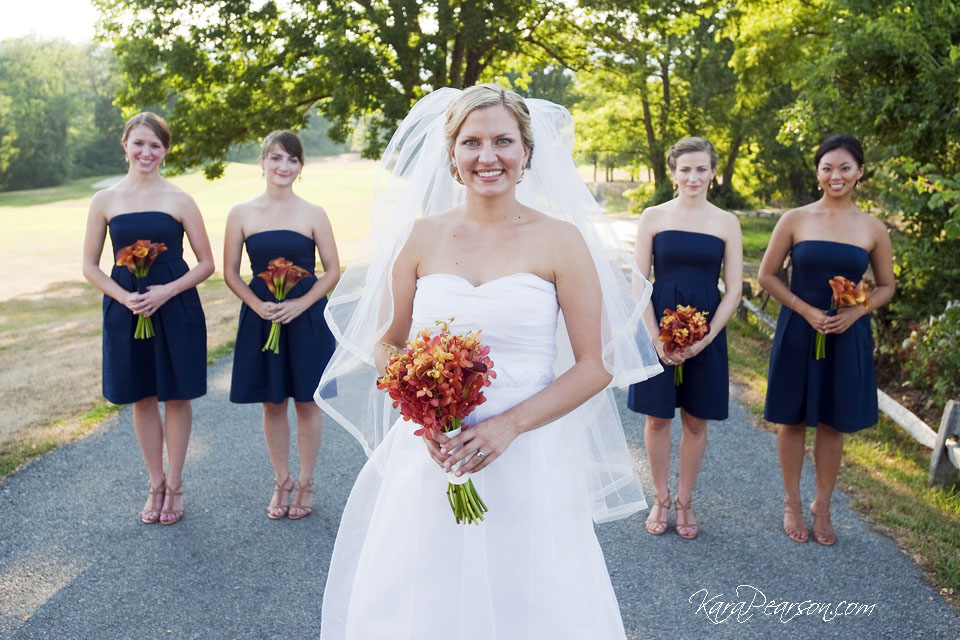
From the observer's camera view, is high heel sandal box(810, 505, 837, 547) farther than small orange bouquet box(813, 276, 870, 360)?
Yes

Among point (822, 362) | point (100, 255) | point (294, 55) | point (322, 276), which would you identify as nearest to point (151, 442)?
point (100, 255)

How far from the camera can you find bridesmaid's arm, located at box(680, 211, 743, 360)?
494 centimetres

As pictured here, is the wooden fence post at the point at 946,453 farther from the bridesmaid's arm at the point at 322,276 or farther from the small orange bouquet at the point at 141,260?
the small orange bouquet at the point at 141,260

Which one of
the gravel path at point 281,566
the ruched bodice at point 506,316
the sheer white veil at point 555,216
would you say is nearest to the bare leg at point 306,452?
the gravel path at point 281,566

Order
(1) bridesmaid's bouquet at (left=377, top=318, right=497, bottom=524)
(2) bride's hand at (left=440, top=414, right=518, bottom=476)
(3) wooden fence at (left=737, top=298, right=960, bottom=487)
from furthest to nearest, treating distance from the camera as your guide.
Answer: (3) wooden fence at (left=737, top=298, right=960, bottom=487) → (2) bride's hand at (left=440, top=414, right=518, bottom=476) → (1) bridesmaid's bouquet at (left=377, top=318, right=497, bottom=524)

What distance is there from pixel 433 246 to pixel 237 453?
4.47 m

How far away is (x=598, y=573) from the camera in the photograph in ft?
9.54

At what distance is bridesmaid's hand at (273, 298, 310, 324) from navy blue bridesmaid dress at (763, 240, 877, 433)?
128 inches

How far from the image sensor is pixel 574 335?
293 cm

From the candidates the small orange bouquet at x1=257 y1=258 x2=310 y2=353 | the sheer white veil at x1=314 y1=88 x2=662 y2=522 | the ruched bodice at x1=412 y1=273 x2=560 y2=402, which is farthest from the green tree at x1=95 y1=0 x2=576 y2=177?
the ruched bodice at x1=412 y1=273 x2=560 y2=402

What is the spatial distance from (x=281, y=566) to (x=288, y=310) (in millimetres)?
1684

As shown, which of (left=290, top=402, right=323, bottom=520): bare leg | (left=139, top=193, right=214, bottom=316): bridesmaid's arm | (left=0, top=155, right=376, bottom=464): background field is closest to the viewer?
(left=139, top=193, right=214, bottom=316): bridesmaid's arm

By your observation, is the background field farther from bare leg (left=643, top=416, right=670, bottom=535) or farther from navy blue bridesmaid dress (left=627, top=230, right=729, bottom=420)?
bare leg (left=643, top=416, right=670, bottom=535)

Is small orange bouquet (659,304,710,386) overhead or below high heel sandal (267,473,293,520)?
overhead
